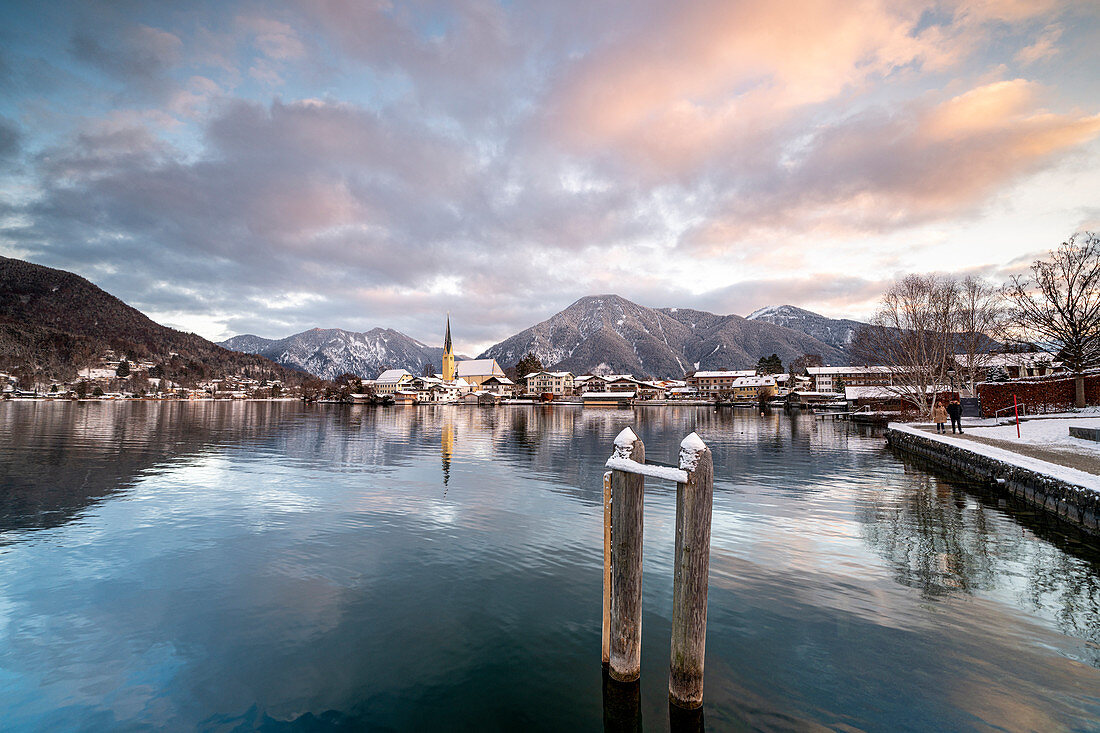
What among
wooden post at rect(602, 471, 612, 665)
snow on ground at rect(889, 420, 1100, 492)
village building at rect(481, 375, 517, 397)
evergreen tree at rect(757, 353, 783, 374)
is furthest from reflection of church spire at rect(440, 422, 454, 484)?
evergreen tree at rect(757, 353, 783, 374)


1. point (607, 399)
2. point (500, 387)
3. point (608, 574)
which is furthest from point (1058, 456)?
point (500, 387)

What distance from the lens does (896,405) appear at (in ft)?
236

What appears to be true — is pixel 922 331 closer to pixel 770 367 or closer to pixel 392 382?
pixel 770 367

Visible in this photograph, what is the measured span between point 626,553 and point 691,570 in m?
0.85

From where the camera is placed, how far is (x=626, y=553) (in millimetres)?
6012

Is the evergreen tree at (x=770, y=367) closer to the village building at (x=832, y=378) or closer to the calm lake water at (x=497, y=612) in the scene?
the village building at (x=832, y=378)

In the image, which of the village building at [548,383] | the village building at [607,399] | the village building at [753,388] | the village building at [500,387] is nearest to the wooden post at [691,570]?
the village building at [607,399]

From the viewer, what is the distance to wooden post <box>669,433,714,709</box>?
17.7ft

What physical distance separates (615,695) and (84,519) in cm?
1786

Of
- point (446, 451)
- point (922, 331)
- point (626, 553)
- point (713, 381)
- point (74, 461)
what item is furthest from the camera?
→ point (713, 381)

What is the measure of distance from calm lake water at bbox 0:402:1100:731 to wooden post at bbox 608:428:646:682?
1012 mm

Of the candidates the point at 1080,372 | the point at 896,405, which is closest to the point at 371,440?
the point at 1080,372

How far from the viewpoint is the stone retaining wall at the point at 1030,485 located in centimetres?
1282

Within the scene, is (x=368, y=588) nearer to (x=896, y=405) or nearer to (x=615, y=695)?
(x=615, y=695)
